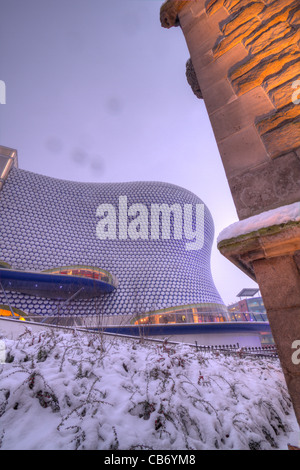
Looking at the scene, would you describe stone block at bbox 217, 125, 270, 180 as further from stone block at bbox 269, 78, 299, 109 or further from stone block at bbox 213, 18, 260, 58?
stone block at bbox 213, 18, 260, 58

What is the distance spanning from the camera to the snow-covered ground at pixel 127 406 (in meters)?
2.33

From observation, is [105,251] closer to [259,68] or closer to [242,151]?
[242,151]

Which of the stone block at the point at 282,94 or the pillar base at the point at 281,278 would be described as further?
the stone block at the point at 282,94

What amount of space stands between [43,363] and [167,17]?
22.9ft

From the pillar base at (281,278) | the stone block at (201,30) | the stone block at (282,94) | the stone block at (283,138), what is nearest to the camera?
the pillar base at (281,278)

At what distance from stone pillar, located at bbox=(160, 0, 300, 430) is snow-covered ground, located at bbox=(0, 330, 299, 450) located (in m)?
1.54

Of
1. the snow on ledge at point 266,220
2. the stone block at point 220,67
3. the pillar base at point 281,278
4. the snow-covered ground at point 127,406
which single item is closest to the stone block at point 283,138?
the snow on ledge at point 266,220

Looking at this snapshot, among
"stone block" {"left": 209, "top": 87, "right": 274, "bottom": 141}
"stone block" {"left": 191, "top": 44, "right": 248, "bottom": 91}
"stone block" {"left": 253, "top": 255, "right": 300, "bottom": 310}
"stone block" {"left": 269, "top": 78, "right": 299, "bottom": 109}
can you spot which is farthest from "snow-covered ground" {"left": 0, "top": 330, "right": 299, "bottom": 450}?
"stone block" {"left": 191, "top": 44, "right": 248, "bottom": 91}

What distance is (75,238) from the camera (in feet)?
141

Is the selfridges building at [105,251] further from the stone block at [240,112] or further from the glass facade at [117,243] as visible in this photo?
the stone block at [240,112]

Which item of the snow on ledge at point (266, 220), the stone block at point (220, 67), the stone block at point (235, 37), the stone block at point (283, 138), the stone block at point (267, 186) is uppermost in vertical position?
the stone block at point (235, 37)

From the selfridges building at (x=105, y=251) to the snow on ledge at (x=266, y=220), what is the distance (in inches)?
946

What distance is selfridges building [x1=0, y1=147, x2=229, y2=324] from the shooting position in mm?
28641

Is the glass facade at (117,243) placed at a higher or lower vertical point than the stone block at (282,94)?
higher
